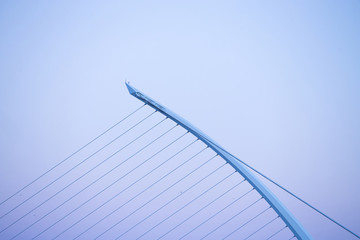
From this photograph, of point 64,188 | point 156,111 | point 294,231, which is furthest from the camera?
point 64,188

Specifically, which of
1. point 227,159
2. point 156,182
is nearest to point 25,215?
point 156,182

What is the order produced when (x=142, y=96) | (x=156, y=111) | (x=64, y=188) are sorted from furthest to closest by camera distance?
(x=64, y=188)
(x=156, y=111)
(x=142, y=96)

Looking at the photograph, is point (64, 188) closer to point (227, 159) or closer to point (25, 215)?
point (25, 215)

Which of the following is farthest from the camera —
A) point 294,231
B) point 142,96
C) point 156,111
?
point 294,231

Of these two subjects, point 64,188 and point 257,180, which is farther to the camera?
point 64,188

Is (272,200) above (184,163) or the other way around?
the other way around

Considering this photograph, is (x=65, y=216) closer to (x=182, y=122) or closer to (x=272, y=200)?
(x=182, y=122)

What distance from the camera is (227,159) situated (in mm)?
4355

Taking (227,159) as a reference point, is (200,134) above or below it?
above

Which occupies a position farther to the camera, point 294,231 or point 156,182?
point 156,182

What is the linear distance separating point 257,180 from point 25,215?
4.27m

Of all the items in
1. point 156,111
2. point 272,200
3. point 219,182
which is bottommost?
point 272,200

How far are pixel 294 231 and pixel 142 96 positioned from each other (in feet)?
11.2

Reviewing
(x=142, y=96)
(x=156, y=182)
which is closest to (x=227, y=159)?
(x=156, y=182)
